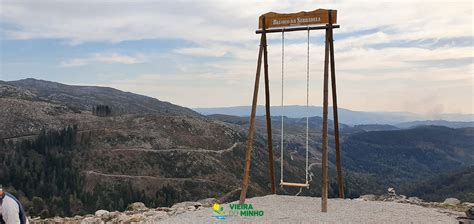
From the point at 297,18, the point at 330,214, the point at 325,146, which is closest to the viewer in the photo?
the point at 330,214

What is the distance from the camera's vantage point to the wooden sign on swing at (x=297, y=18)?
19.0m

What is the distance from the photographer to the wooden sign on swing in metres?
19.0

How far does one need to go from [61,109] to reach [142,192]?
90.8m

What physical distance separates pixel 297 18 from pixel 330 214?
29.4ft

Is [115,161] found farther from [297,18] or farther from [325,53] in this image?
[325,53]

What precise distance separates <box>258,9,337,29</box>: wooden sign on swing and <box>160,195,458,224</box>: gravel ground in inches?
332

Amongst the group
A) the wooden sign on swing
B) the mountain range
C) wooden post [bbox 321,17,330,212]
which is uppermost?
the wooden sign on swing

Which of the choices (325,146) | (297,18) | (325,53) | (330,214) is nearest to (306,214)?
(330,214)

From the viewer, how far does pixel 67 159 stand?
119812mm

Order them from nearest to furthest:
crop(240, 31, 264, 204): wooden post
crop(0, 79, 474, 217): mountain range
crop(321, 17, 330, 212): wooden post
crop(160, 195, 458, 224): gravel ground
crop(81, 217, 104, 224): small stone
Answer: crop(160, 195, 458, 224): gravel ground, crop(321, 17, 330, 212): wooden post, crop(81, 217, 104, 224): small stone, crop(240, 31, 264, 204): wooden post, crop(0, 79, 474, 217): mountain range

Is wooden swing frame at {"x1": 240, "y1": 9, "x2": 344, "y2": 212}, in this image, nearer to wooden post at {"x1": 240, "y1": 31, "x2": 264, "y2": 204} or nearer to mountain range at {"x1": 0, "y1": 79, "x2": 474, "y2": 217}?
wooden post at {"x1": 240, "y1": 31, "x2": 264, "y2": 204}

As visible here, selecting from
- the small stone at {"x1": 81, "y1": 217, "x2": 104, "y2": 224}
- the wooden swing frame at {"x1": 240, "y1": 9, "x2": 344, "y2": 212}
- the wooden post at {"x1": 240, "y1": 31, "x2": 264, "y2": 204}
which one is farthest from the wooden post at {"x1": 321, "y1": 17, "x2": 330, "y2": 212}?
the small stone at {"x1": 81, "y1": 217, "x2": 104, "y2": 224}

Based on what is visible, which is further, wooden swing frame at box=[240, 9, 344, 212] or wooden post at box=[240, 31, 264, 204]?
wooden post at box=[240, 31, 264, 204]

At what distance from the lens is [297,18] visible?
19.7 metres
